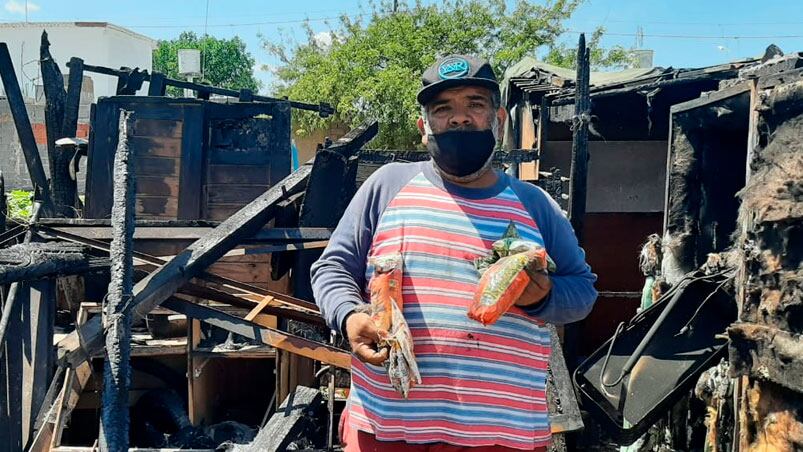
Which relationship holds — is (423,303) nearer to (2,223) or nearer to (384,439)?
(384,439)

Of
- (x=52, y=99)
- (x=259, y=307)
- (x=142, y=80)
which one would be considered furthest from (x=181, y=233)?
(x=142, y=80)

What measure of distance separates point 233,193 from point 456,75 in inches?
172

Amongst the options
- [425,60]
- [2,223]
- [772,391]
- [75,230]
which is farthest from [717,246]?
[425,60]

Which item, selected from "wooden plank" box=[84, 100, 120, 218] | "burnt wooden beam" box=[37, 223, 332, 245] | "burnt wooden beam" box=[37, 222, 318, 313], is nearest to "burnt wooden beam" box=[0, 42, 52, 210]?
"wooden plank" box=[84, 100, 120, 218]

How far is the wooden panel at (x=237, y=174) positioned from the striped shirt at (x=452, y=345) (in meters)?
4.16

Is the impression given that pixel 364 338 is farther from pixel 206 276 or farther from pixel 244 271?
pixel 244 271

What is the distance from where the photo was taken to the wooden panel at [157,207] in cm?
587

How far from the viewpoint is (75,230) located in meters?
3.69

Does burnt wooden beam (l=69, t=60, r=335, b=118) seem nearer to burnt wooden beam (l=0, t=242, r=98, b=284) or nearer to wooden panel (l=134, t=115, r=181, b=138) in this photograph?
wooden panel (l=134, t=115, r=181, b=138)

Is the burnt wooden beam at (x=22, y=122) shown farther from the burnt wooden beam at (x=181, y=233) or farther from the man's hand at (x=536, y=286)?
the man's hand at (x=536, y=286)

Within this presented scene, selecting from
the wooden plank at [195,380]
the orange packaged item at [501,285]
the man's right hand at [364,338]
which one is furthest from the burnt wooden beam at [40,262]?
the wooden plank at [195,380]

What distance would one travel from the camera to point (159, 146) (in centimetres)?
585

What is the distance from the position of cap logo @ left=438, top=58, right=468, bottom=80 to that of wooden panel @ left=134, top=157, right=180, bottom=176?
4483mm

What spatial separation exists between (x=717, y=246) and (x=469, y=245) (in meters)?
2.68
